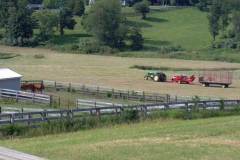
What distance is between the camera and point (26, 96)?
45.4 meters


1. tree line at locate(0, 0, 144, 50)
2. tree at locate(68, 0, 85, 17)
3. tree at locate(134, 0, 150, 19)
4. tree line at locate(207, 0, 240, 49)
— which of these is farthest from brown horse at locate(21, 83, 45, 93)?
tree at locate(134, 0, 150, 19)

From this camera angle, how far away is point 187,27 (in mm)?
152250

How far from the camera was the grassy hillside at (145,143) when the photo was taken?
71.7ft

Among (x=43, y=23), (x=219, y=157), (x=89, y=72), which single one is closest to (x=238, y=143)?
(x=219, y=157)

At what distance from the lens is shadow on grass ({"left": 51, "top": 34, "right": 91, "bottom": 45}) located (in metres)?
132

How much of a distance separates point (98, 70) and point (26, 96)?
42.2m

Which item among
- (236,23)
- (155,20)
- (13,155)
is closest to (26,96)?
(13,155)

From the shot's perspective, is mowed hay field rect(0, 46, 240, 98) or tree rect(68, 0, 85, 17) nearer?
mowed hay field rect(0, 46, 240, 98)

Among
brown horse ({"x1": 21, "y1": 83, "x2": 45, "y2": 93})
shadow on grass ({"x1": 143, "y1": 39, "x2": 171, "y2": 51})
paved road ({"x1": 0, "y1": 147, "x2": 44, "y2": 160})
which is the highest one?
paved road ({"x1": 0, "y1": 147, "x2": 44, "y2": 160})

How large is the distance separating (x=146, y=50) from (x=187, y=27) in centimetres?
2886

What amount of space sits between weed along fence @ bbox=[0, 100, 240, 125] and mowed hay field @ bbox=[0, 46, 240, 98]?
19.2 m

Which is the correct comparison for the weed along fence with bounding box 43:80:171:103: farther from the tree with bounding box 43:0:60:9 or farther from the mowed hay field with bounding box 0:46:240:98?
the tree with bounding box 43:0:60:9

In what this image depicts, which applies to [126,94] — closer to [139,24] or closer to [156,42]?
[156,42]

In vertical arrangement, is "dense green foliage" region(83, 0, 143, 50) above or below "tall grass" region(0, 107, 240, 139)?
below
